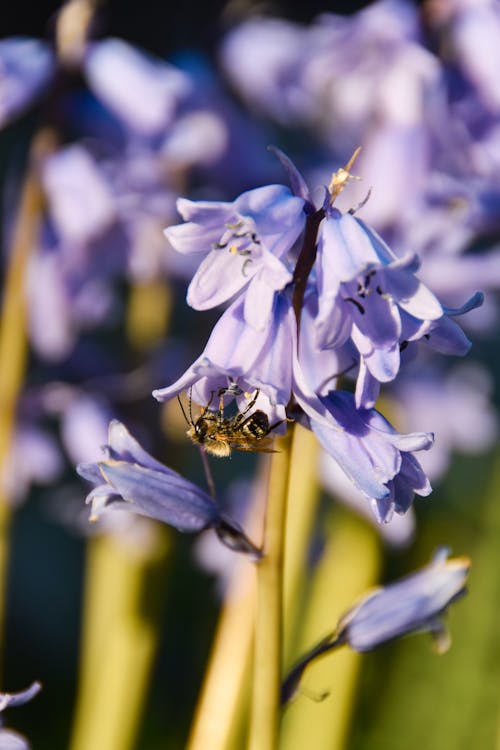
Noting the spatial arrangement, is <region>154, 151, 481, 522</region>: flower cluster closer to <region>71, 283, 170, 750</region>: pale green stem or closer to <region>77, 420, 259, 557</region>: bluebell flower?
<region>77, 420, 259, 557</region>: bluebell flower

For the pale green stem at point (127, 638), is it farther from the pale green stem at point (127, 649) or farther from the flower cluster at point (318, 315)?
the flower cluster at point (318, 315)

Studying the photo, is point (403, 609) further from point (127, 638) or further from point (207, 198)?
point (207, 198)

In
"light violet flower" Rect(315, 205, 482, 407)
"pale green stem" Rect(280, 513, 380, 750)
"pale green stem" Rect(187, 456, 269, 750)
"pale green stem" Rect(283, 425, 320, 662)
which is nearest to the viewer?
"light violet flower" Rect(315, 205, 482, 407)

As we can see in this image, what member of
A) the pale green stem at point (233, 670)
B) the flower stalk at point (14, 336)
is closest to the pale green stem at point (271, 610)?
the pale green stem at point (233, 670)

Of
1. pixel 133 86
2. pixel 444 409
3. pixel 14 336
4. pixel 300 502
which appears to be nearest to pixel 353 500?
pixel 300 502

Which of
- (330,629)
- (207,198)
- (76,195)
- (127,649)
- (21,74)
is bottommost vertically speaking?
(330,629)

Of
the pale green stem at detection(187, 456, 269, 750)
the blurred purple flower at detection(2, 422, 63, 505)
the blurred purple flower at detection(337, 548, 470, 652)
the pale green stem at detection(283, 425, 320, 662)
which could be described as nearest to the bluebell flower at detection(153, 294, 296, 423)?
the blurred purple flower at detection(337, 548, 470, 652)
